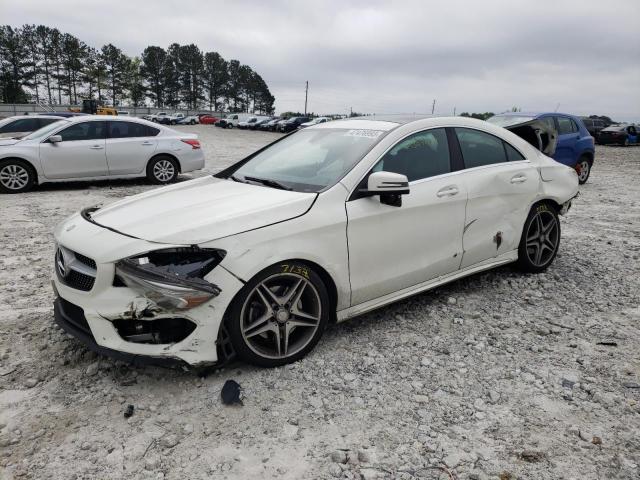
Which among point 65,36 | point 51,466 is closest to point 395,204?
point 51,466

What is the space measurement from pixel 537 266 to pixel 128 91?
325 feet

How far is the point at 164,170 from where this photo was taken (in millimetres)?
10570

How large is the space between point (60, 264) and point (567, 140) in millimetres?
10680

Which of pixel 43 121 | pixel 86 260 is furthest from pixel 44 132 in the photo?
pixel 86 260

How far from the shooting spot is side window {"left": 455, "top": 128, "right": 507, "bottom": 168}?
4121mm

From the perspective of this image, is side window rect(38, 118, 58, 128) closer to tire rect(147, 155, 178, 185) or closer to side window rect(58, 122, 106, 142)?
side window rect(58, 122, 106, 142)

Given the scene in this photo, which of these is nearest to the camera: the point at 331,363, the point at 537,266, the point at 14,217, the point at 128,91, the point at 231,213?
the point at 231,213

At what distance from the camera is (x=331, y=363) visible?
326cm

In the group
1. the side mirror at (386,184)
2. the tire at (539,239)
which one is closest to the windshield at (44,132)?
the side mirror at (386,184)

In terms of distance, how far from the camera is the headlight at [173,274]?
267 centimetres

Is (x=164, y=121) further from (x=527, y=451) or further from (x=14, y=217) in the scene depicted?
(x=527, y=451)

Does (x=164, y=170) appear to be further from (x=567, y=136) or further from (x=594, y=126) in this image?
(x=594, y=126)

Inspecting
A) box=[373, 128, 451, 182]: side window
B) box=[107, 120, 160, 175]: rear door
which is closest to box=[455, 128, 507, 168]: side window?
box=[373, 128, 451, 182]: side window

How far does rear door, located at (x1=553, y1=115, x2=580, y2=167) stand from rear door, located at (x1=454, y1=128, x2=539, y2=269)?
6966mm
